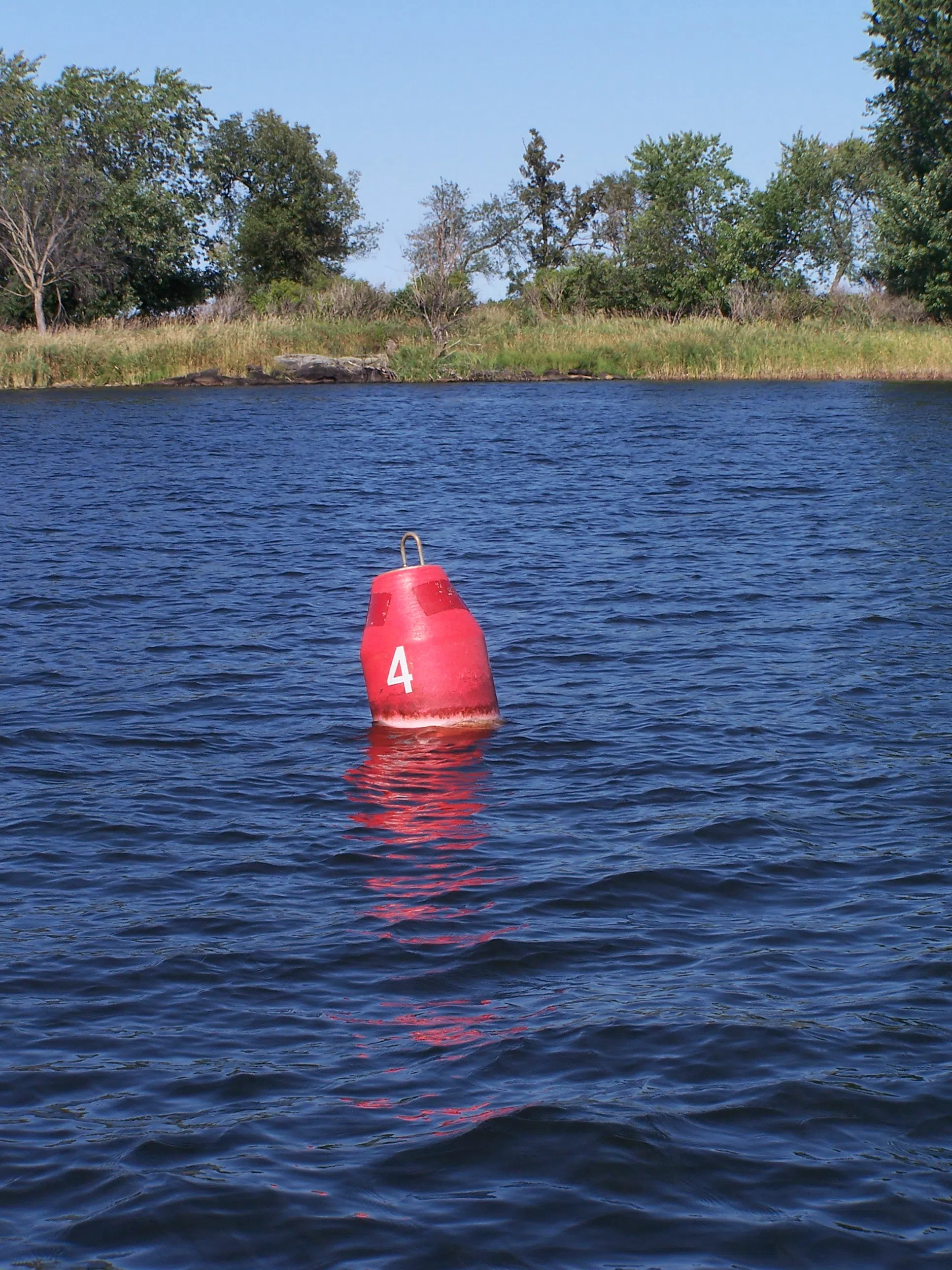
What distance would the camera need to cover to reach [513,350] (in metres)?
52.0

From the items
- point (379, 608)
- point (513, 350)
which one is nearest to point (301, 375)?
point (513, 350)

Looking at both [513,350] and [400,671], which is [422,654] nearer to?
[400,671]

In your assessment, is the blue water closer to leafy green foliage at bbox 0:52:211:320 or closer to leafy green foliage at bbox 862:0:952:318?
leafy green foliage at bbox 862:0:952:318

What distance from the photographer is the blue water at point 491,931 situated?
4.00 meters

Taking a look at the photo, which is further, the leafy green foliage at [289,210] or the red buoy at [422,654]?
the leafy green foliage at [289,210]

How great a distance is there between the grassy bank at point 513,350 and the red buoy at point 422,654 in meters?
38.1

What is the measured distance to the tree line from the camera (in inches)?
1932

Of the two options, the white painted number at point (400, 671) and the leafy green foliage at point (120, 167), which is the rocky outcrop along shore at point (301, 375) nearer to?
the leafy green foliage at point (120, 167)

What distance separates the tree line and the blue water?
1583 inches

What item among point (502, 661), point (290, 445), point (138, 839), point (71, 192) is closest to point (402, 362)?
point (71, 192)

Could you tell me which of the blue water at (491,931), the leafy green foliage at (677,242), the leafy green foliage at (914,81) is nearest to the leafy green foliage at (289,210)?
the leafy green foliage at (677,242)

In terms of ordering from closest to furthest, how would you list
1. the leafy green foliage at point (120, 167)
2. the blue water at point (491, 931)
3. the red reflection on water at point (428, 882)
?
the blue water at point (491, 931), the red reflection on water at point (428, 882), the leafy green foliage at point (120, 167)

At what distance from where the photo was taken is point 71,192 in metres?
54.9

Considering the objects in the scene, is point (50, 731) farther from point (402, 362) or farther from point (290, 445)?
point (402, 362)
